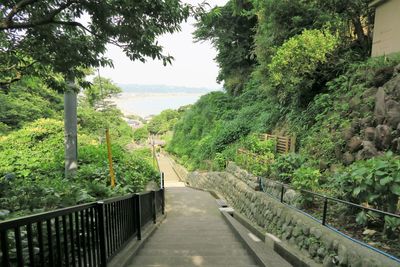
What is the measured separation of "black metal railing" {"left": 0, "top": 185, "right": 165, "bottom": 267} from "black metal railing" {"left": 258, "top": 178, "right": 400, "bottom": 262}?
2.65 meters

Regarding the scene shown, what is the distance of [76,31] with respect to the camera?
3.94m

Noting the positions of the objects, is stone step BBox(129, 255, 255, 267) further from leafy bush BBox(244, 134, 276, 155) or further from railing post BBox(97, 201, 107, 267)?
leafy bush BBox(244, 134, 276, 155)

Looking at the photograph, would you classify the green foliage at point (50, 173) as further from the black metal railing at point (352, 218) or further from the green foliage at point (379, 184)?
the green foliage at point (379, 184)

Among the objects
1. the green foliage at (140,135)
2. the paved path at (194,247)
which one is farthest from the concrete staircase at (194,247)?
the green foliage at (140,135)

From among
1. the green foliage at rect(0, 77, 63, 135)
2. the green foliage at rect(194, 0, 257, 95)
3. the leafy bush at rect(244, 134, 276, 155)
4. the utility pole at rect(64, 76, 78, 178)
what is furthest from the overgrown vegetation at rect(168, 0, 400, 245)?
the green foliage at rect(0, 77, 63, 135)

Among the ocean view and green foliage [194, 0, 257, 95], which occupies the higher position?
green foliage [194, 0, 257, 95]

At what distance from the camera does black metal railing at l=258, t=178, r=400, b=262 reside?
2793 millimetres

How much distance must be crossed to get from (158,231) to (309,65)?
6.06m

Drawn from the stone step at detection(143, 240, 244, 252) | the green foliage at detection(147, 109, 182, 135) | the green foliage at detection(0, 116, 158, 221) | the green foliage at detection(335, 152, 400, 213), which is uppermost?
the green foliage at detection(335, 152, 400, 213)

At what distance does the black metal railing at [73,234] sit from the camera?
1.53 meters

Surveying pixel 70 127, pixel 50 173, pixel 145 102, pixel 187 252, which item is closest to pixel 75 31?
pixel 70 127

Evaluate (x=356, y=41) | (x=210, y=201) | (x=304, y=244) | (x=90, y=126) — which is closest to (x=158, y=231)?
(x=304, y=244)

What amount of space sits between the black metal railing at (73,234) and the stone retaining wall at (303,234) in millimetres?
2399

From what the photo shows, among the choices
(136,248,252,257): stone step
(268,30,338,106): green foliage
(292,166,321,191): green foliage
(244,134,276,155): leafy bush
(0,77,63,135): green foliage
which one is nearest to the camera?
(136,248,252,257): stone step
